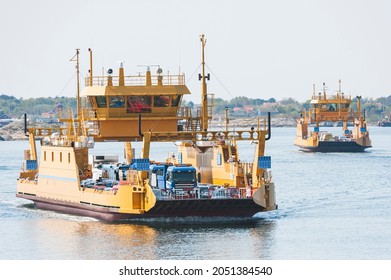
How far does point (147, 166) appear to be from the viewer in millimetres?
51438

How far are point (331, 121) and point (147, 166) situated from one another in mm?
78835

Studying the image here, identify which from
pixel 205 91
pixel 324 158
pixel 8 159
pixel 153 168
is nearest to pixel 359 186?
pixel 205 91

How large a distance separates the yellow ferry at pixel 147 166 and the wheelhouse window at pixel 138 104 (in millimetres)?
44

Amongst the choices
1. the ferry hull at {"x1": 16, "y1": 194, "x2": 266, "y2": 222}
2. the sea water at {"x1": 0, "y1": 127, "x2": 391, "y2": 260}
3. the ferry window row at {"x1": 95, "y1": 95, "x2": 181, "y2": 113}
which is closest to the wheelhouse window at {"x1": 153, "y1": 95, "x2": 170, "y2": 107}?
the ferry window row at {"x1": 95, "y1": 95, "x2": 181, "y2": 113}

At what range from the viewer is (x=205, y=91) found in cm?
6016

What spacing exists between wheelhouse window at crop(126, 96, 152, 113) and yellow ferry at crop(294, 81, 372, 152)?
217 ft

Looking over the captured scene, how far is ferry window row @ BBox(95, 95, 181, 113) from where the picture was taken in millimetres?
58156

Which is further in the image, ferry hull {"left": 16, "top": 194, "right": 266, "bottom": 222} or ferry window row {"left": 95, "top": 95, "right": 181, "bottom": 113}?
ferry window row {"left": 95, "top": 95, "right": 181, "bottom": 113}

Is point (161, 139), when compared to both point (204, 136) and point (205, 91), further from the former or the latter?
point (205, 91)

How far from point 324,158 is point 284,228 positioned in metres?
62.8

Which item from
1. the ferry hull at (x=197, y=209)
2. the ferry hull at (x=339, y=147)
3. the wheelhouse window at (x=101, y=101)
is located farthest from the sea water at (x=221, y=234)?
the ferry hull at (x=339, y=147)

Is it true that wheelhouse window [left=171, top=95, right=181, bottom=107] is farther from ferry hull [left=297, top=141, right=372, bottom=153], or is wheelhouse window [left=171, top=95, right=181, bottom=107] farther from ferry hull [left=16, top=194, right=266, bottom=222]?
ferry hull [left=297, top=141, right=372, bottom=153]

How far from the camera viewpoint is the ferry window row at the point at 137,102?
58.2m

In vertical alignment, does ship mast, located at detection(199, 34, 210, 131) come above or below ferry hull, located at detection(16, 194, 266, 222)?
above
